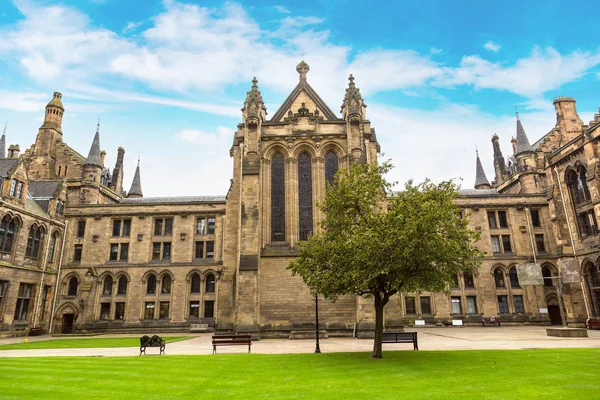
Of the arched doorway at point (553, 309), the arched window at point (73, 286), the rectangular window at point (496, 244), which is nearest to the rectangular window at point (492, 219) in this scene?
the rectangular window at point (496, 244)

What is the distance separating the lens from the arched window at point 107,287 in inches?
1652

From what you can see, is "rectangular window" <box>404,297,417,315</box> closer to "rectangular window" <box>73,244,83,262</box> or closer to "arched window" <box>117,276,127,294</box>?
"arched window" <box>117,276,127,294</box>

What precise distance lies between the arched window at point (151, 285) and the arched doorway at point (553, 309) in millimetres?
42717

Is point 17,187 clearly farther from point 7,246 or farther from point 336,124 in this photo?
point 336,124

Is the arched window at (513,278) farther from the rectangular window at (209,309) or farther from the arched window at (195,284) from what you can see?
the arched window at (195,284)

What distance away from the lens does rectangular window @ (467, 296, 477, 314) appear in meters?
43.4

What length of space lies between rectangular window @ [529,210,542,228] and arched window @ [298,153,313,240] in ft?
94.9

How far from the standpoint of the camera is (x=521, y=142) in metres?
50.6

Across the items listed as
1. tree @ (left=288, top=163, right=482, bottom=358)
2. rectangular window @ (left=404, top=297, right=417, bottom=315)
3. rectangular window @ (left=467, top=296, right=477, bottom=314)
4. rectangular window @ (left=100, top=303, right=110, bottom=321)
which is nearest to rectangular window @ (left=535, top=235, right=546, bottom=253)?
rectangular window @ (left=467, top=296, right=477, bottom=314)

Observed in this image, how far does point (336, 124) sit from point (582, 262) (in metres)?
25.3

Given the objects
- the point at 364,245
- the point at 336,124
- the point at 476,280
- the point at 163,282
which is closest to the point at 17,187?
the point at 163,282

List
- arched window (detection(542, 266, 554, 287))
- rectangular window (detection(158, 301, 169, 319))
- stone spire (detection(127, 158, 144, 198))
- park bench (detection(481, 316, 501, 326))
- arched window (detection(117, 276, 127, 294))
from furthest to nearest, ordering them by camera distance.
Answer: stone spire (detection(127, 158, 144, 198)) < arched window (detection(542, 266, 554, 287)) < arched window (detection(117, 276, 127, 294)) < rectangular window (detection(158, 301, 169, 319)) < park bench (detection(481, 316, 501, 326))

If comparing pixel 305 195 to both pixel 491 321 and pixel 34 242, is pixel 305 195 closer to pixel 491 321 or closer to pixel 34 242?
pixel 491 321

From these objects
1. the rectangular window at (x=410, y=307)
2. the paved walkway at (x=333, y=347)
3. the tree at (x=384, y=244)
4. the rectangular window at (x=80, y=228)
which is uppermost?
the rectangular window at (x=80, y=228)
